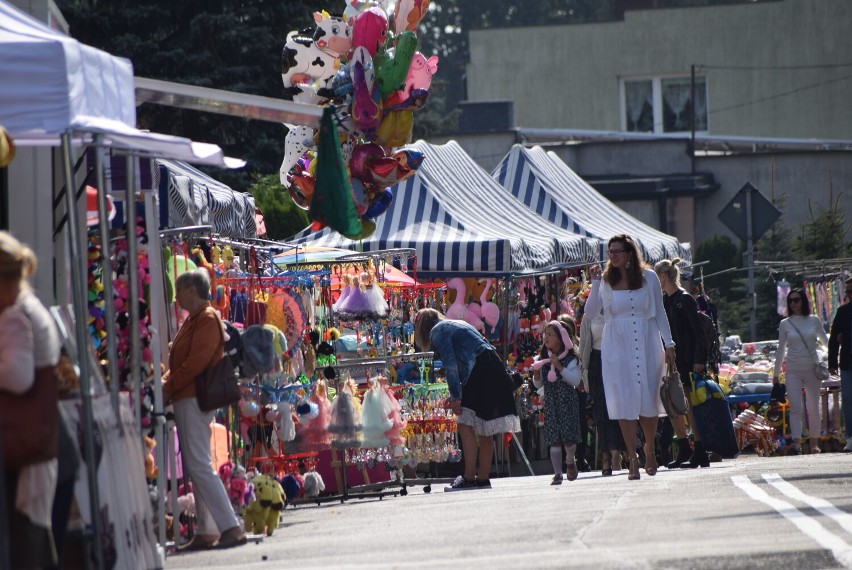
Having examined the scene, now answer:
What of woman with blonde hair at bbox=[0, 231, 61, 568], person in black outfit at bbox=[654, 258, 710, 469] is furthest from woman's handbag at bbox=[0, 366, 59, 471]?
person in black outfit at bbox=[654, 258, 710, 469]

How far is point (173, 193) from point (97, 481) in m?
6.07

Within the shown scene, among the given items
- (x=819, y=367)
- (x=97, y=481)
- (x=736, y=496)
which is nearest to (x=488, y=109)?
(x=819, y=367)

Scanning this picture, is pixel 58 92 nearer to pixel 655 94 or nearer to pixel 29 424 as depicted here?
pixel 29 424

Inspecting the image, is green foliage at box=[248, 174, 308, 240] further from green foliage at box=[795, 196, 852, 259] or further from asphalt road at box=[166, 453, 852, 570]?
asphalt road at box=[166, 453, 852, 570]

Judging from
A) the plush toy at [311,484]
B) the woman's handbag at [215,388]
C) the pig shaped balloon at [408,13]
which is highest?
the pig shaped balloon at [408,13]

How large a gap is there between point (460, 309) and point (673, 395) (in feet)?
A: 20.5

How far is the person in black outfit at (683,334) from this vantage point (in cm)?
1536

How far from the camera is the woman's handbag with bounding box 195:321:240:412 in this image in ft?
33.5

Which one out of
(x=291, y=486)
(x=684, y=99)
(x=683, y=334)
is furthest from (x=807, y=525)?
(x=684, y=99)

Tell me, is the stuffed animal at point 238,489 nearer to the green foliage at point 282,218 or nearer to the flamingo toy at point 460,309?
the flamingo toy at point 460,309

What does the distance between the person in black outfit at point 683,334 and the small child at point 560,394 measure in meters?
1.00

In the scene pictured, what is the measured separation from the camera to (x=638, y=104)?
5256 cm

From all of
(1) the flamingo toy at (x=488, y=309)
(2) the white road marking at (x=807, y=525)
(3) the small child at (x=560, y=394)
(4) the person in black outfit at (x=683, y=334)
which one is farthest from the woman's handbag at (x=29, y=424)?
(1) the flamingo toy at (x=488, y=309)

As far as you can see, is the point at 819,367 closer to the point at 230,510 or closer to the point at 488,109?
the point at 230,510
